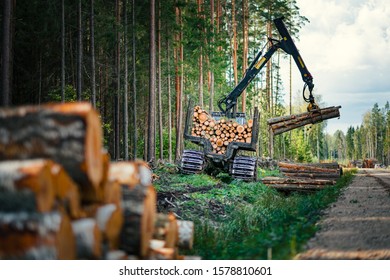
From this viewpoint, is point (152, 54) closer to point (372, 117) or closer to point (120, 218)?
point (120, 218)

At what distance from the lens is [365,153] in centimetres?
11375

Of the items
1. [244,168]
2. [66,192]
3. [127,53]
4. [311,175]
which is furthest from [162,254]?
[127,53]

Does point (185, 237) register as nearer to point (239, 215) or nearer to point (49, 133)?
point (49, 133)

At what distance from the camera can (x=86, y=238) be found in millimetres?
3416

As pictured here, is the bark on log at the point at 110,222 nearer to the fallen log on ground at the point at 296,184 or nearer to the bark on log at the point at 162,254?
Answer: the bark on log at the point at 162,254

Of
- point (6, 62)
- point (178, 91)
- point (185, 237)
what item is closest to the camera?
point (185, 237)

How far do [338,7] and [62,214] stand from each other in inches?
468

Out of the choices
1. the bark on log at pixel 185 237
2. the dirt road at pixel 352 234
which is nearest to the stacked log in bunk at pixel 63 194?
the bark on log at pixel 185 237

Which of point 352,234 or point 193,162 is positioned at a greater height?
point 193,162

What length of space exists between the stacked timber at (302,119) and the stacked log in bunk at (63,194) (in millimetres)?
18468

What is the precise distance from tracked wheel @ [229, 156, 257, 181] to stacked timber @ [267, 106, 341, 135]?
5570 mm

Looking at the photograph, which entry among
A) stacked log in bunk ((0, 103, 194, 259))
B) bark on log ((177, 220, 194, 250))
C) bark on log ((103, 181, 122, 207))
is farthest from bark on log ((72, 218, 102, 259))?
bark on log ((177, 220, 194, 250))

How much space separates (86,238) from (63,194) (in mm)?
412

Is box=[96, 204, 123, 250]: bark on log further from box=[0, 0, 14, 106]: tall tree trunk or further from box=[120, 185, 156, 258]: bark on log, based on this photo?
box=[0, 0, 14, 106]: tall tree trunk
